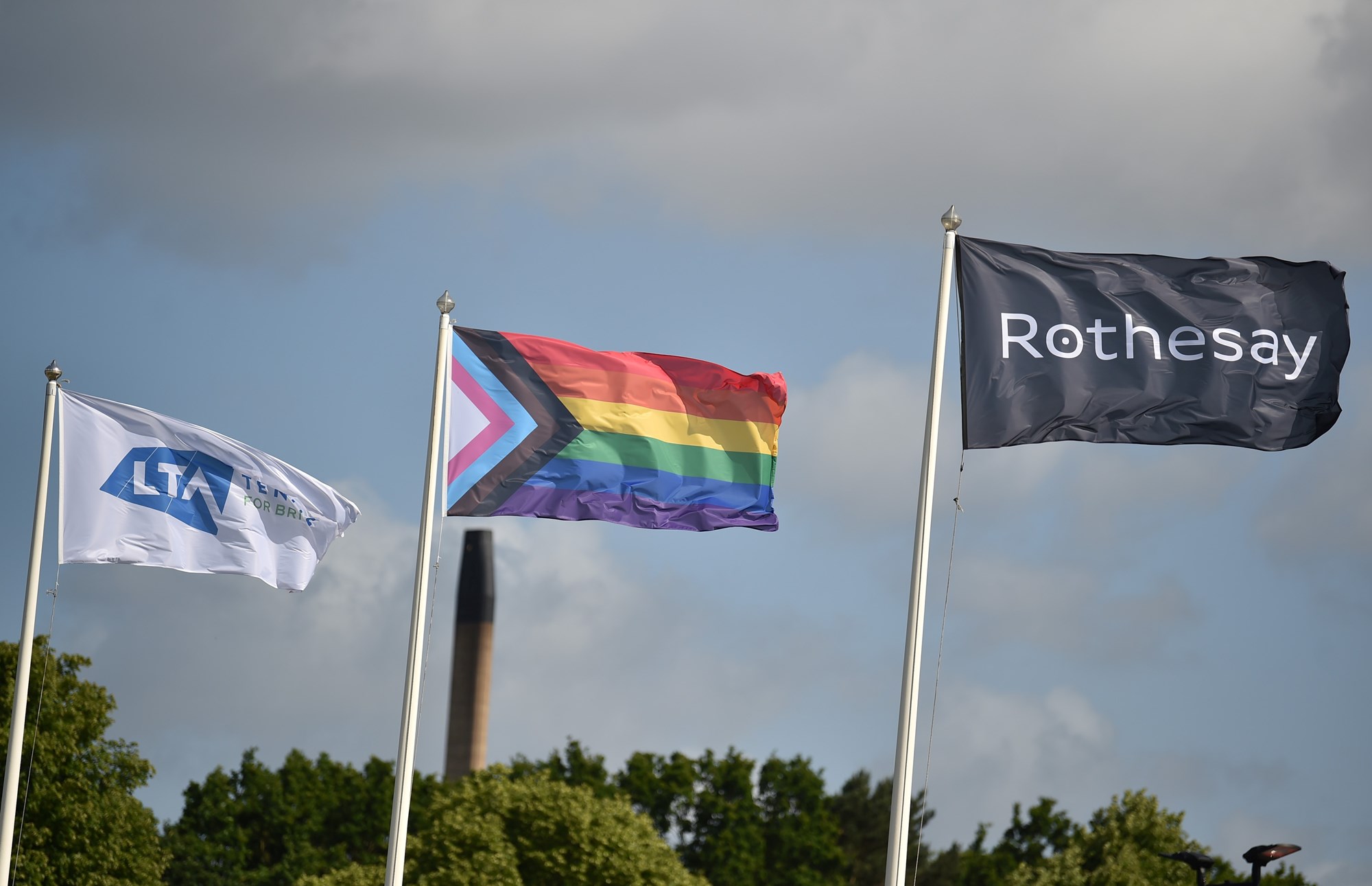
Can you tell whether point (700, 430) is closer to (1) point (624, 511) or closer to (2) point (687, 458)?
(2) point (687, 458)

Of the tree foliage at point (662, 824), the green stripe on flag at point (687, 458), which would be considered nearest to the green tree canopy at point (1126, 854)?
the tree foliage at point (662, 824)

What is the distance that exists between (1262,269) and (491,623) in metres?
88.1

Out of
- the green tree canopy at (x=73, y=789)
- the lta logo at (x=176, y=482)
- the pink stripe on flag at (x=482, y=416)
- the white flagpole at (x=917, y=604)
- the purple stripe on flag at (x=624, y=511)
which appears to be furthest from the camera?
the green tree canopy at (x=73, y=789)

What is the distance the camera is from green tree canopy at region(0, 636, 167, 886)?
144ft

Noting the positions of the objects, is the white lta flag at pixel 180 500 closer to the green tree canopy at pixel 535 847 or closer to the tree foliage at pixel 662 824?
the green tree canopy at pixel 535 847

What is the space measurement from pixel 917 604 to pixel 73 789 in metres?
33.7

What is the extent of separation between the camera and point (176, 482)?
72.0 ft

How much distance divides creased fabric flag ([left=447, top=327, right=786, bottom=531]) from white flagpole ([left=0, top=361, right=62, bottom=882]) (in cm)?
571

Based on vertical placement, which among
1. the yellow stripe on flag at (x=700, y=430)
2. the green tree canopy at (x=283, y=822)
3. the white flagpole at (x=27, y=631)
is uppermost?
the yellow stripe on flag at (x=700, y=430)

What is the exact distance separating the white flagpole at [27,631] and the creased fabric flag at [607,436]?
5706 millimetres

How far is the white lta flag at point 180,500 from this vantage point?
2147cm

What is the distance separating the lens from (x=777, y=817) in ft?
284

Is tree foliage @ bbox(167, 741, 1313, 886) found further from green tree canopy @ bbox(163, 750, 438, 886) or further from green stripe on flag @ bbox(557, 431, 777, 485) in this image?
green stripe on flag @ bbox(557, 431, 777, 485)

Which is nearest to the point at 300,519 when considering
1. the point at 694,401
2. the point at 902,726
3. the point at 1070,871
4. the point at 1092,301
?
the point at 694,401
